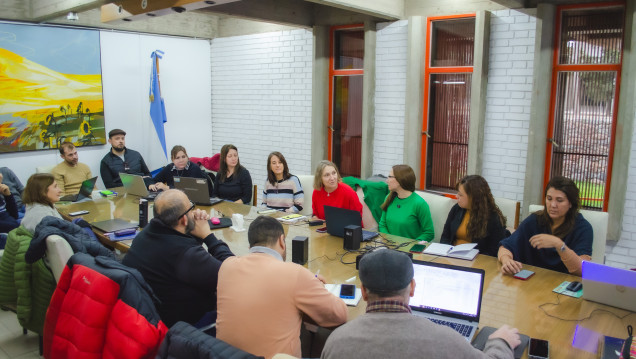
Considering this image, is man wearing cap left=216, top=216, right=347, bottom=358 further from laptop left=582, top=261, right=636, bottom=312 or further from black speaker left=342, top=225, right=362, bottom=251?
laptop left=582, top=261, right=636, bottom=312

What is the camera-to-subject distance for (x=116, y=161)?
7.18 m

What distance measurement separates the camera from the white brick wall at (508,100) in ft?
17.9

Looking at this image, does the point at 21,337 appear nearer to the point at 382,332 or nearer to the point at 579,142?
the point at 382,332

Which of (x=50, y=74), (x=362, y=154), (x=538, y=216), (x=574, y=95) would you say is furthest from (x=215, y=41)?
(x=538, y=216)

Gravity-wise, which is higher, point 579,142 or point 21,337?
point 579,142

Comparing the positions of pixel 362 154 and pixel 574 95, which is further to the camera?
pixel 362 154

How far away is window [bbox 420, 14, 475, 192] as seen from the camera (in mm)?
5971

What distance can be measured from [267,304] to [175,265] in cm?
85

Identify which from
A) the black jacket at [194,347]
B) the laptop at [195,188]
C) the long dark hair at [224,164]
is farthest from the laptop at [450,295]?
the long dark hair at [224,164]

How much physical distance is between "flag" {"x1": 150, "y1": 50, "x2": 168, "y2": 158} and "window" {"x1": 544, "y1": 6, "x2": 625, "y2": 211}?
5490 mm

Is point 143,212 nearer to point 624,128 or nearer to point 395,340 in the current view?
point 395,340

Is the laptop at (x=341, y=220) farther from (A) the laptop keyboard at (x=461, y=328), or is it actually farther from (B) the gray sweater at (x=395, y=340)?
(B) the gray sweater at (x=395, y=340)

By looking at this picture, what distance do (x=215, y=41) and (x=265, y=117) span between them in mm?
1758

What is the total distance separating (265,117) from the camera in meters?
8.30
